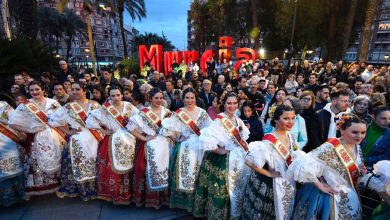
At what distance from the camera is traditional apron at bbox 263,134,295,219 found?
2.75 m

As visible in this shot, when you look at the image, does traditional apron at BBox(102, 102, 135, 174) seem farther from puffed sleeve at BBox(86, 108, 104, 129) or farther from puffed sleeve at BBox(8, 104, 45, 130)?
puffed sleeve at BBox(8, 104, 45, 130)

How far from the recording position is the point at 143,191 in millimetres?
4008

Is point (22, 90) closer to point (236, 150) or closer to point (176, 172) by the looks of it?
point (176, 172)

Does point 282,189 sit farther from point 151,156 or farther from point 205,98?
point 205,98

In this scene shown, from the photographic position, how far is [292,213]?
286cm

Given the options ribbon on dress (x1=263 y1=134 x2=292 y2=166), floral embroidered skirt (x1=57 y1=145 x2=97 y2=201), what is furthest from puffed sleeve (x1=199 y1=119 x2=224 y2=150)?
floral embroidered skirt (x1=57 y1=145 x2=97 y2=201)

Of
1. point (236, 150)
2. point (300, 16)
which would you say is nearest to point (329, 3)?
point (300, 16)

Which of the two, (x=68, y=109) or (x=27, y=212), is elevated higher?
(x=68, y=109)

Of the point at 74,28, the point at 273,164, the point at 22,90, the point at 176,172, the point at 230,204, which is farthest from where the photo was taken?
the point at 74,28

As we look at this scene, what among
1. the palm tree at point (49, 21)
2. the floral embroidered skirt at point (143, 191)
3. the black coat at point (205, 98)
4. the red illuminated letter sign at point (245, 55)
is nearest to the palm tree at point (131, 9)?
the red illuminated letter sign at point (245, 55)

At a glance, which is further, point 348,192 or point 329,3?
point 329,3

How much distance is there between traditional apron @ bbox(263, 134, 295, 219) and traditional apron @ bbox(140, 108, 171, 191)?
1640mm

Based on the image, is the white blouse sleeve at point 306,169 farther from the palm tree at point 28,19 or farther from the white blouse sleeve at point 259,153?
the palm tree at point 28,19

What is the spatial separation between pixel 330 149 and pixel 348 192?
1.46ft
